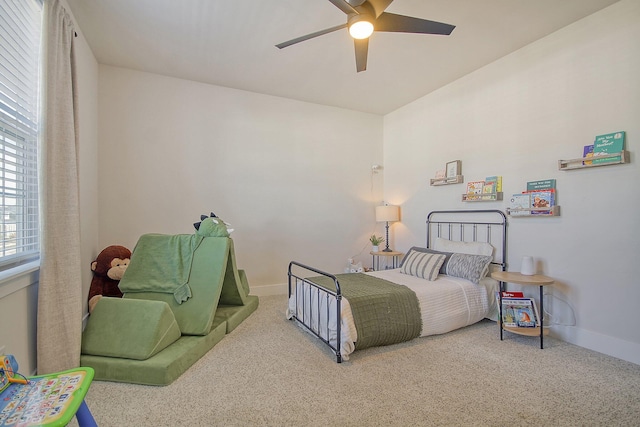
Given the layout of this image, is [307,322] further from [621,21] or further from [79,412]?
[621,21]

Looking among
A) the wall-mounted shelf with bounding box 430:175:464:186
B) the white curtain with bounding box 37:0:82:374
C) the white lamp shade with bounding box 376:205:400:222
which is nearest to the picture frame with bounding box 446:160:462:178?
the wall-mounted shelf with bounding box 430:175:464:186

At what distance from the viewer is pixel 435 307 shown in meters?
2.90

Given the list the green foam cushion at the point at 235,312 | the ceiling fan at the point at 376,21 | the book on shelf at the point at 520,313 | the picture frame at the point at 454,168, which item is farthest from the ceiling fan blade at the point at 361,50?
the green foam cushion at the point at 235,312

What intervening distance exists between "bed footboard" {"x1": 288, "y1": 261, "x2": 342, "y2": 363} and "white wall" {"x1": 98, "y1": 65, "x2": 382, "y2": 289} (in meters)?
1.30

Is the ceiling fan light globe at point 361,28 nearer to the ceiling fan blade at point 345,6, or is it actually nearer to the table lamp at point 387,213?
the ceiling fan blade at point 345,6

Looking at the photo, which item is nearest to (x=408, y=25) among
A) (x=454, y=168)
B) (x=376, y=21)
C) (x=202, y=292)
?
(x=376, y=21)

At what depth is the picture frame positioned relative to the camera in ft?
12.7

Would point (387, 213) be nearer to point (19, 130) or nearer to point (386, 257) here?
point (386, 257)

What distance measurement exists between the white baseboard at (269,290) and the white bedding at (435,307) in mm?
1103

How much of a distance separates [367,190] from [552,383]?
352 centimetres

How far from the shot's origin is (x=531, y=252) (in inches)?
122

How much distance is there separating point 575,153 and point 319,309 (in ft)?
8.97

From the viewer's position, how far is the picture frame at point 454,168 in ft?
12.7

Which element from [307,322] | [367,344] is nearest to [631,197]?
[367,344]
